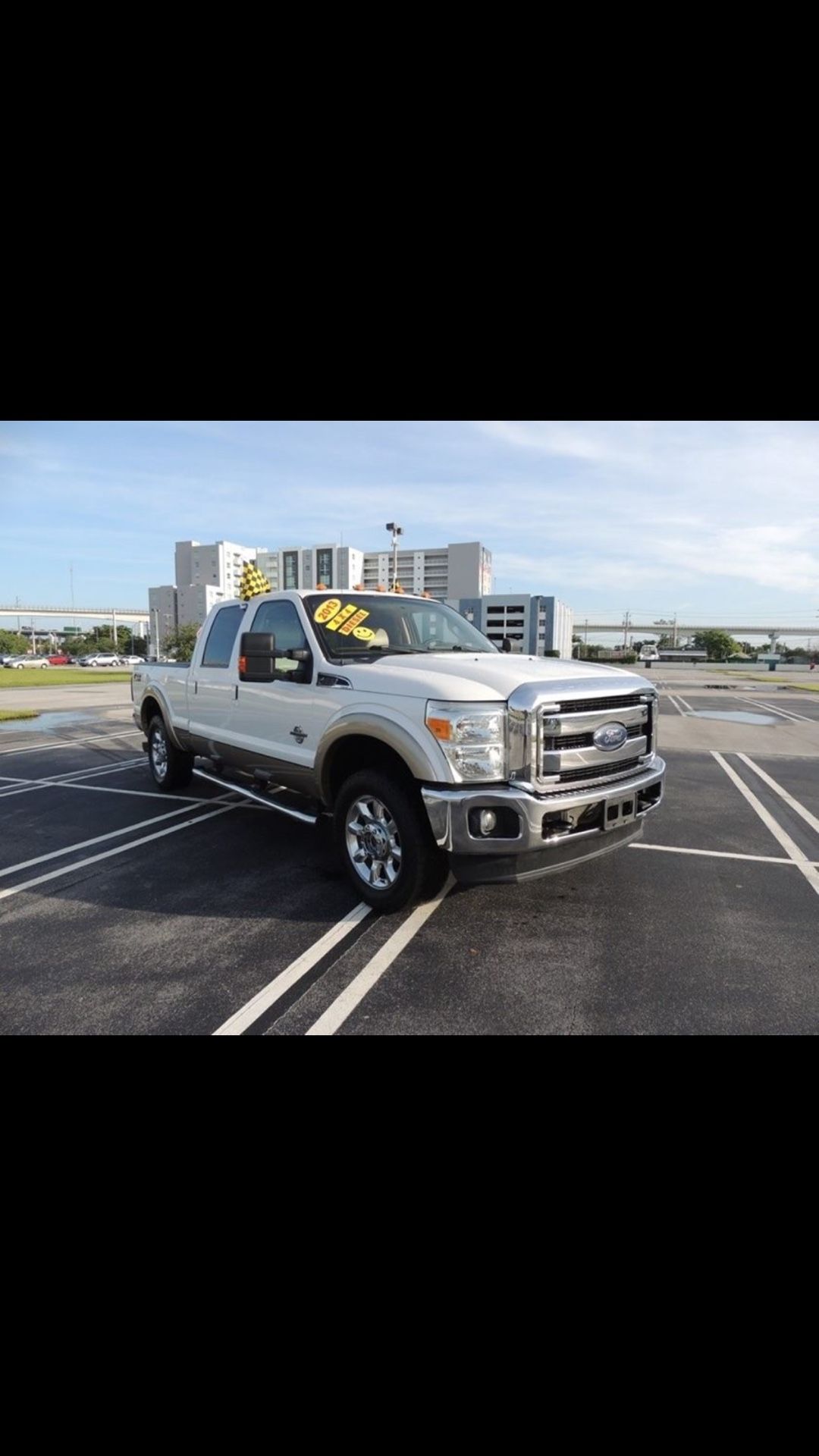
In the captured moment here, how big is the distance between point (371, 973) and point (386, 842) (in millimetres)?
825

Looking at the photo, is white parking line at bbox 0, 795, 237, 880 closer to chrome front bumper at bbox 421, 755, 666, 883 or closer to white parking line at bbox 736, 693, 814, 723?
chrome front bumper at bbox 421, 755, 666, 883

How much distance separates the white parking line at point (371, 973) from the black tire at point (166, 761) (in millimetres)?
4091

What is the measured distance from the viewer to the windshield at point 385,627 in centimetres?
491

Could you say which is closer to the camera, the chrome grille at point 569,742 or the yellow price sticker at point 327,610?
the chrome grille at point 569,742

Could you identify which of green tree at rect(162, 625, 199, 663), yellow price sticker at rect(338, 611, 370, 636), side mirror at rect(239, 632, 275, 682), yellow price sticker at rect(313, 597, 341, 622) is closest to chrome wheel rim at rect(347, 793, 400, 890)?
side mirror at rect(239, 632, 275, 682)

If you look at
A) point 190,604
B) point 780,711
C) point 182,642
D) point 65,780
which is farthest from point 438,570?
point 65,780

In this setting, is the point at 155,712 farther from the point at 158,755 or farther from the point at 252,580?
the point at 252,580

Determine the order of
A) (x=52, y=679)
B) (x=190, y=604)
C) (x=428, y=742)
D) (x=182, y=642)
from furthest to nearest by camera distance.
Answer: (x=190, y=604), (x=182, y=642), (x=52, y=679), (x=428, y=742)

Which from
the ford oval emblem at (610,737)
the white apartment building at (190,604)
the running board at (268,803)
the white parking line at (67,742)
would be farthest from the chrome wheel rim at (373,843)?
the white apartment building at (190,604)

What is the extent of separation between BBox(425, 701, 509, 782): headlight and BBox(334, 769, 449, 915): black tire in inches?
15.9

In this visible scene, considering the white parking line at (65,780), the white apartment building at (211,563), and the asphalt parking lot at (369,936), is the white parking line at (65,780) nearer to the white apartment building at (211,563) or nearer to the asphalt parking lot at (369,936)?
the asphalt parking lot at (369,936)

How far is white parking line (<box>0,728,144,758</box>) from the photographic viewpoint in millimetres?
10695

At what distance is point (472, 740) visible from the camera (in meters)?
3.62
